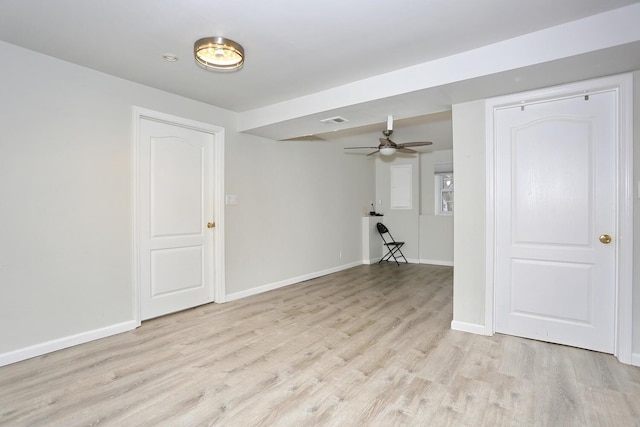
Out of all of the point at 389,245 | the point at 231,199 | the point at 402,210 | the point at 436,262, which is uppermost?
the point at 231,199

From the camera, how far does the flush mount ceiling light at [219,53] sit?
2.39 meters

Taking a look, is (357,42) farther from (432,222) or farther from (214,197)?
(432,222)

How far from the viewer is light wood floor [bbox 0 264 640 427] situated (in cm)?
187

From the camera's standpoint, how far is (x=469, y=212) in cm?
316

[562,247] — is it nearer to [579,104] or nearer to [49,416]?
[579,104]

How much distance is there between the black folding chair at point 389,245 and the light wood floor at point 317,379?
375 centimetres

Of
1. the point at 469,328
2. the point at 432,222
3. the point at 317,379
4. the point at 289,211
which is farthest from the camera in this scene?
the point at 432,222

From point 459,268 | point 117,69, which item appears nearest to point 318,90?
point 117,69

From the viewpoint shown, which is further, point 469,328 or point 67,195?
point 469,328

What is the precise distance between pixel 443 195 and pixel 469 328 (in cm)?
453

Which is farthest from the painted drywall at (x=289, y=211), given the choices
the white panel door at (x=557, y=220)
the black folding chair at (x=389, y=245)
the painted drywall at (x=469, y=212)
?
the white panel door at (x=557, y=220)

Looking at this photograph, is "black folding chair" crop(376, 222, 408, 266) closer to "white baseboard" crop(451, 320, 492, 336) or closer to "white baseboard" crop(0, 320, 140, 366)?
"white baseboard" crop(451, 320, 492, 336)

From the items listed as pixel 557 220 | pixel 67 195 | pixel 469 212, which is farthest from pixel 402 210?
pixel 67 195

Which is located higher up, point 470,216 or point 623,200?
point 623,200
